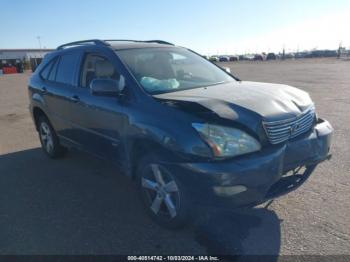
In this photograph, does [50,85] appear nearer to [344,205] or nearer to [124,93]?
[124,93]

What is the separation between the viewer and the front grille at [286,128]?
9.25 ft

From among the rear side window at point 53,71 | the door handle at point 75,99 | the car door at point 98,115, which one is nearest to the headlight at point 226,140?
the car door at point 98,115

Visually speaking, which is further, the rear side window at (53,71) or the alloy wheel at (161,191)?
the rear side window at (53,71)

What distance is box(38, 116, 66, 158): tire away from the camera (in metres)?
5.46

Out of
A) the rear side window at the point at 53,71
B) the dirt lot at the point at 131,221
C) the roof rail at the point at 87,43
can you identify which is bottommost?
the dirt lot at the point at 131,221

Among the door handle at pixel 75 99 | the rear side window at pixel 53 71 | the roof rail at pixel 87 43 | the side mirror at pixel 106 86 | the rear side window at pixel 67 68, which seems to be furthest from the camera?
the rear side window at pixel 53 71

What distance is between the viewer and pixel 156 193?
10.7ft

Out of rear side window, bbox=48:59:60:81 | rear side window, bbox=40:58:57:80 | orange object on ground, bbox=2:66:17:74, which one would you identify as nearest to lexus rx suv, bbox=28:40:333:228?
rear side window, bbox=48:59:60:81

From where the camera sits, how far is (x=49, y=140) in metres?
5.61

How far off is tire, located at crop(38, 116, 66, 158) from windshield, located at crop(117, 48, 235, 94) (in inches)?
94.0

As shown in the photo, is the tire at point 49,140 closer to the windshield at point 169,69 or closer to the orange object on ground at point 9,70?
the windshield at point 169,69

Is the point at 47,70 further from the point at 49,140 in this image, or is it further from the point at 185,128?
the point at 185,128

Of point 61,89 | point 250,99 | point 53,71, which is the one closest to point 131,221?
point 250,99

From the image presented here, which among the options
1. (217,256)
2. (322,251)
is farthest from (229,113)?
(322,251)
